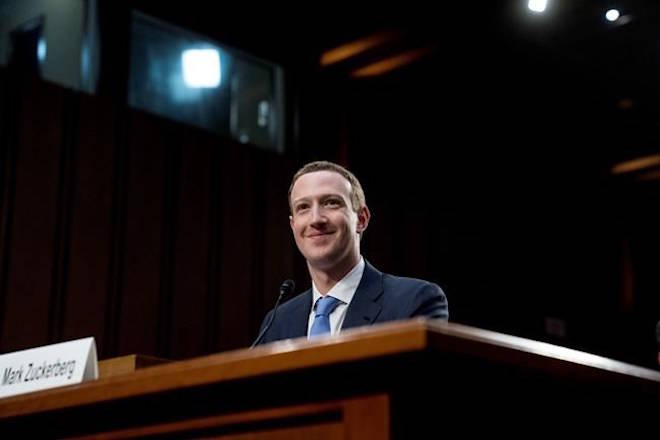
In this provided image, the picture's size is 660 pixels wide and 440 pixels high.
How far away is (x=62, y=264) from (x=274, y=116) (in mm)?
1996

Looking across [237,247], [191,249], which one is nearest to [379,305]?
[191,249]

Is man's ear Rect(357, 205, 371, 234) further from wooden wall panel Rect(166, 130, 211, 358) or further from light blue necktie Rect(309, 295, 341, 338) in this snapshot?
wooden wall panel Rect(166, 130, 211, 358)

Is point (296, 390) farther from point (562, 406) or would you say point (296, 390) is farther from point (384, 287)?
point (384, 287)

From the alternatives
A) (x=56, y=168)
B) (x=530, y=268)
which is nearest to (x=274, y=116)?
(x=56, y=168)

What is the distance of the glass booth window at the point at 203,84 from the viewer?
568 cm

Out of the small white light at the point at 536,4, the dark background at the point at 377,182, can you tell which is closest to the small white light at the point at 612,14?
the dark background at the point at 377,182

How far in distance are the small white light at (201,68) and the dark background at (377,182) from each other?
0.17 metres

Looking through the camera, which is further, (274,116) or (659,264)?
(659,264)

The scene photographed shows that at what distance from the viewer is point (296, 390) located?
1276 mm

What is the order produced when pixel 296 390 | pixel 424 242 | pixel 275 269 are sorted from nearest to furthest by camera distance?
pixel 296 390, pixel 275 269, pixel 424 242

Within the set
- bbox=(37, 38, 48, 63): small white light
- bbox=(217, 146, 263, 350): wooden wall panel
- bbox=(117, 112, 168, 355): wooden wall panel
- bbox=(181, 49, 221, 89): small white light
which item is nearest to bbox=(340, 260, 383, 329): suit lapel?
bbox=(117, 112, 168, 355): wooden wall panel

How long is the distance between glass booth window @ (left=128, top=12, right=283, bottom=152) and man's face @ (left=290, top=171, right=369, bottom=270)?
3112 millimetres

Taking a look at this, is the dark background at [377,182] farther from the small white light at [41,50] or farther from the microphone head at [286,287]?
the microphone head at [286,287]

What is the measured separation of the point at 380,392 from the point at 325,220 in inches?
60.3
